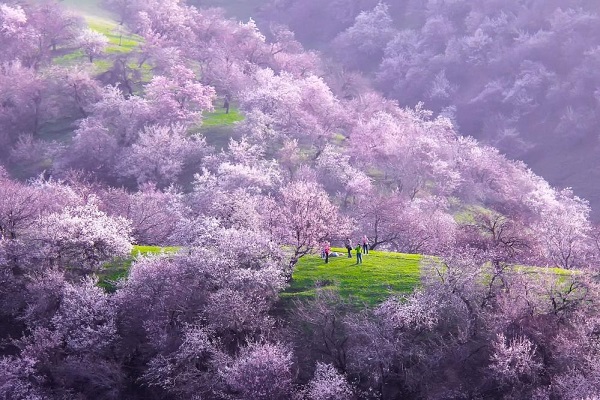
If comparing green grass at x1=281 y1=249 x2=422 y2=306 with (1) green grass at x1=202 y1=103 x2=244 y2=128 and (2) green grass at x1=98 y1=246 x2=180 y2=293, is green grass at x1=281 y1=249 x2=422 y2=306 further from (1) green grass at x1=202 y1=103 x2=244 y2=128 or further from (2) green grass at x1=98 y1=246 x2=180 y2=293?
(1) green grass at x1=202 y1=103 x2=244 y2=128

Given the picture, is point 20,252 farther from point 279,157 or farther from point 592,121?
point 592,121

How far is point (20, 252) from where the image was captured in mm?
46156

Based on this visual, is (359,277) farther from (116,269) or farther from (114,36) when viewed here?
(114,36)

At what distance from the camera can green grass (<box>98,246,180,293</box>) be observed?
46.1 m

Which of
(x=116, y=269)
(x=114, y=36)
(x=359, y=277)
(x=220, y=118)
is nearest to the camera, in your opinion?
(x=359, y=277)

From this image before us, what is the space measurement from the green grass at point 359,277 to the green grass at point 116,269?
11195mm

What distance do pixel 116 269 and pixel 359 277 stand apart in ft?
65.5

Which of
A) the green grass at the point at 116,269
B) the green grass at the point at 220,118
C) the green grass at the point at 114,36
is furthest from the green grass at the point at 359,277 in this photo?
the green grass at the point at 114,36

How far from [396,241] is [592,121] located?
2278 inches

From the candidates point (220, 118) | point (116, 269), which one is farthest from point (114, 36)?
point (116, 269)

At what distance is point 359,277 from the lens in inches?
1781

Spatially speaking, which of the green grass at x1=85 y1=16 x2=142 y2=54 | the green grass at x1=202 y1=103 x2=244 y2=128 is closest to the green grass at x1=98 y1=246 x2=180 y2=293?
the green grass at x1=202 y1=103 x2=244 y2=128

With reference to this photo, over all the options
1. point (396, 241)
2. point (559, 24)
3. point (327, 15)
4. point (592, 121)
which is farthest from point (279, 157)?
point (327, 15)

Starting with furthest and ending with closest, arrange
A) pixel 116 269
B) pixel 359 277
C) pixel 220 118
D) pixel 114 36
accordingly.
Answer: pixel 114 36 < pixel 220 118 < pixel 116 269 < pixel 359 277
